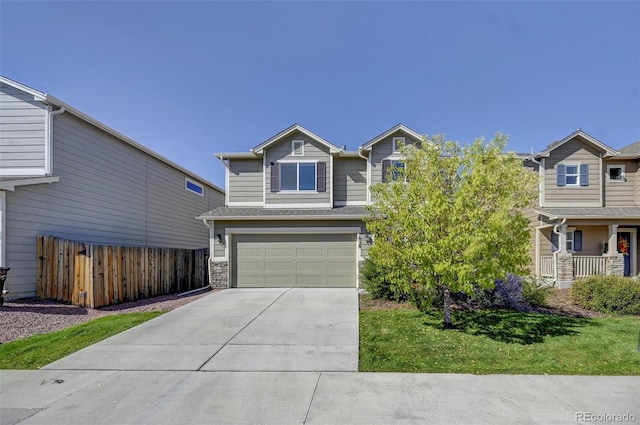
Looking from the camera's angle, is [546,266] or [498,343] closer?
[498,343]

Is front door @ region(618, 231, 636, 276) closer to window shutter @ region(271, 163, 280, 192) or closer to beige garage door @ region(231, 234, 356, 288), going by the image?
beige garage door @ region(231, 234, 356, 288)

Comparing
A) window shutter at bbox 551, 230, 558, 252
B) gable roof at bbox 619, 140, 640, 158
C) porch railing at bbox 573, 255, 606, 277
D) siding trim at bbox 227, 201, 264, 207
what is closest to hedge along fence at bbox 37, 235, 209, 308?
siding trim at bbox 227, 201, 264, 207

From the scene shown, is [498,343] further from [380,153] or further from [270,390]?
[380,153]

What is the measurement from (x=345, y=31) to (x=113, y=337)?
11414mm

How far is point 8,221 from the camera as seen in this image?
9500 mm

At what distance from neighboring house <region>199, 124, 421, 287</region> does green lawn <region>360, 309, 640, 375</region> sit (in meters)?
→ 4.44

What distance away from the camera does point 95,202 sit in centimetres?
1282

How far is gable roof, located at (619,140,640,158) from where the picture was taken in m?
14.2

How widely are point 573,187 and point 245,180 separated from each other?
14.2 meters

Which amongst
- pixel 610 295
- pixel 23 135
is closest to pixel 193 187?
pixel 23 135

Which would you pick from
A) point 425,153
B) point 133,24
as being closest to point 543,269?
point 425,153

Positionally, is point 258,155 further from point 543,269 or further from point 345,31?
point 543,269

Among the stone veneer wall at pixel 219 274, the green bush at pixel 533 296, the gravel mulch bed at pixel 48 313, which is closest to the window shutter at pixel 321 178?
the stone veneer wall at pixel 219 274

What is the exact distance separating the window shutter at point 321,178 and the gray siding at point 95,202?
839 cm
